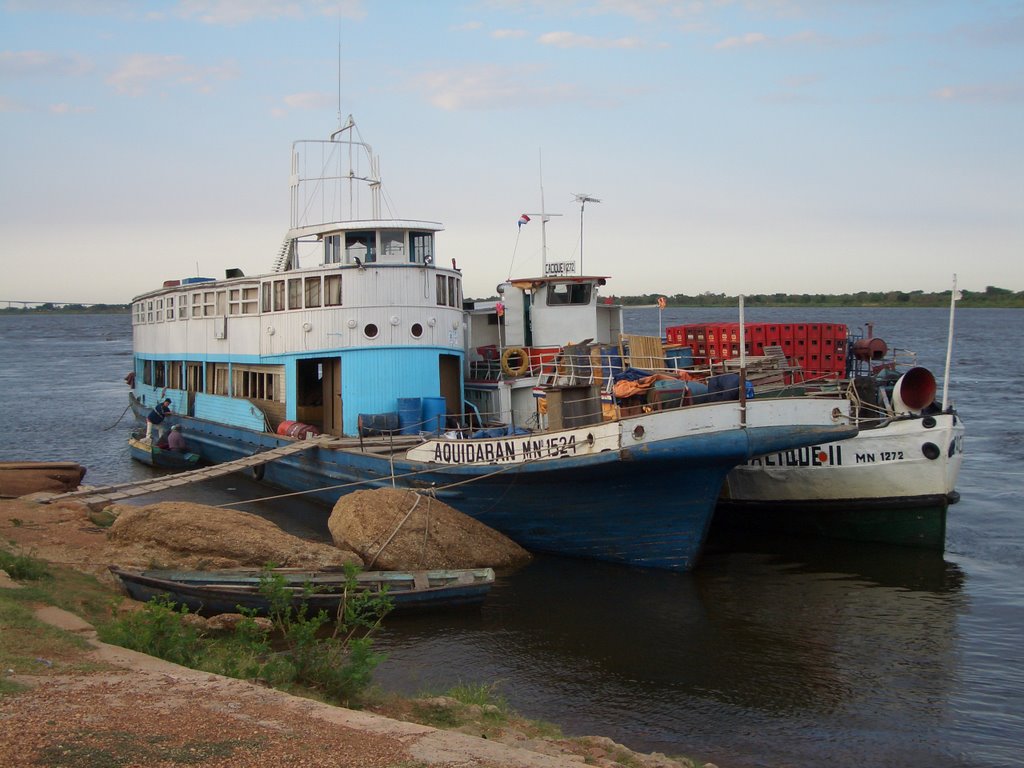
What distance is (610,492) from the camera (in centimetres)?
1684

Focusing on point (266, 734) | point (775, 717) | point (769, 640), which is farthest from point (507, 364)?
point (266, 734)

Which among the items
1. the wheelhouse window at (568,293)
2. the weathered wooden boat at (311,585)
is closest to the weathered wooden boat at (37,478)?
the weathered wooden boat at (311,585)

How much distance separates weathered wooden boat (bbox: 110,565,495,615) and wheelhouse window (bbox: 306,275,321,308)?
8676 millimetres

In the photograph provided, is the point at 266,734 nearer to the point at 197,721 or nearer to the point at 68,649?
the point at 197,721

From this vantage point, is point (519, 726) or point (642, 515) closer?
point (519, 726)

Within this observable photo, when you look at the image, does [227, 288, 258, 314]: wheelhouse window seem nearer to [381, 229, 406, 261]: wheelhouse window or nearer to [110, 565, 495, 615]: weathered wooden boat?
[381, 229, 406, 261]: wheelhouse window

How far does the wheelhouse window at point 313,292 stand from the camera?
875 inches

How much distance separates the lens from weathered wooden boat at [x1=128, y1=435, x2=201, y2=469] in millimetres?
28844

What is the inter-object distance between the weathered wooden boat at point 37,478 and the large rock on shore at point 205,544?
567 centimetres

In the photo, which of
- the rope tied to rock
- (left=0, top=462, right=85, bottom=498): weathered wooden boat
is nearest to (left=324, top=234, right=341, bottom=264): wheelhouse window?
(left=0, top=462, right=85, bottom=498): weathered wooden boat

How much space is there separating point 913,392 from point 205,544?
13720 mm

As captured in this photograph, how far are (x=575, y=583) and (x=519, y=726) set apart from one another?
676cm

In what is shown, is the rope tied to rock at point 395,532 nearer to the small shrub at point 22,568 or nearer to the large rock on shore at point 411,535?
the large rock on shore at point 411,535

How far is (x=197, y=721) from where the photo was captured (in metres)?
7.63
